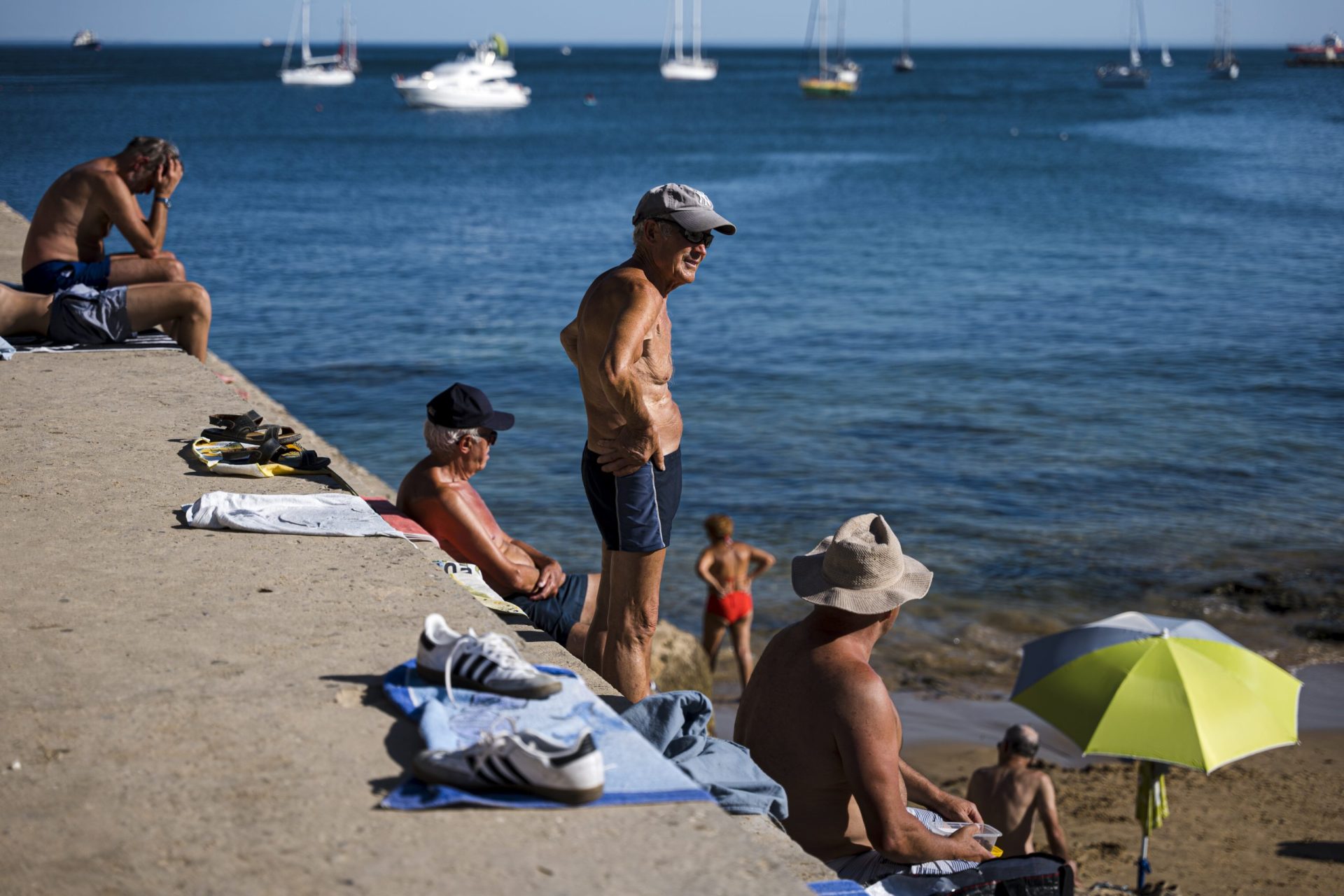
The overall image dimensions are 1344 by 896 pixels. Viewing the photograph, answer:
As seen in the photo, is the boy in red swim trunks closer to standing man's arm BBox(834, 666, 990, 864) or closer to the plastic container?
the plastic container

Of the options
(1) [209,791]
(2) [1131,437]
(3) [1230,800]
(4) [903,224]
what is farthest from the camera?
(4) [903,224]

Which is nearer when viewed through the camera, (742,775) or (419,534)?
(742,775)

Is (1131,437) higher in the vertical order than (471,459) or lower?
lower

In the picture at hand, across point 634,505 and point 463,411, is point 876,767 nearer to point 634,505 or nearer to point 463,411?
point 634,505

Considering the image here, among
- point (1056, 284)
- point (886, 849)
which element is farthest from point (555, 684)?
point (1056, 284)

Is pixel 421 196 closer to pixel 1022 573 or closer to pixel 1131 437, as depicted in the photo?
pixel 1131 437

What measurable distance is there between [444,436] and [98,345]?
9.31ft

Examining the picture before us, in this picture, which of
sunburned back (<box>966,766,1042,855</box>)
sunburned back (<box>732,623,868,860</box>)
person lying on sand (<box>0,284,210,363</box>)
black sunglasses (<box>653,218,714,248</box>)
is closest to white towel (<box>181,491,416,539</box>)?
black sunglasses (<box>653,218,714,248</box>)

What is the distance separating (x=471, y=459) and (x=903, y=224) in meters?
35.6

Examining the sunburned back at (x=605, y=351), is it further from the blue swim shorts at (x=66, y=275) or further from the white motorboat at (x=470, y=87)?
the white motorboat at (x=470, y=87)

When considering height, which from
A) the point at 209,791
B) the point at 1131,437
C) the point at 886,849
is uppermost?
the point at 209,791

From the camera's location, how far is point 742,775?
11.2 feet

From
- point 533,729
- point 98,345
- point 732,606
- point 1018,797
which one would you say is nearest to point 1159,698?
point 1018,797

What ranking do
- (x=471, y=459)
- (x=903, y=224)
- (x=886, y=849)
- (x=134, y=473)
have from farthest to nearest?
(x=903, y=224) → (x=471, y=459) → (x=134, y=473) → (x=886, y=849)
